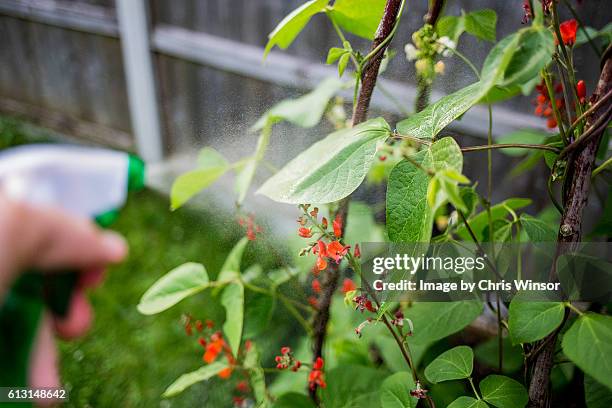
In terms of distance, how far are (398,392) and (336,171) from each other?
281mm

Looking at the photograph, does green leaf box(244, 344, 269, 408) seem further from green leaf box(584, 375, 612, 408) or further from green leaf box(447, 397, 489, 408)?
green leaf box(584, 375, 612, 408)

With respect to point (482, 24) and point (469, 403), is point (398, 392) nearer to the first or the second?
point (469, 403)

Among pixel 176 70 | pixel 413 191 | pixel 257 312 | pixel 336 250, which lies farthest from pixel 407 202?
pixel 176 70

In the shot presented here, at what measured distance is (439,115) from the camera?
51 centimetres

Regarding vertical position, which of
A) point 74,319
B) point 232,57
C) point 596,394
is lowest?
point 596,394

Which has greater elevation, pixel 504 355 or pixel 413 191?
pixel 413 191

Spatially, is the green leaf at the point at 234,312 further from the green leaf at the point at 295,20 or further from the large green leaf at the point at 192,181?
the green leaf at the point at 295,20

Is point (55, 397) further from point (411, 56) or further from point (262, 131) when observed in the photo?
point (411, 56)

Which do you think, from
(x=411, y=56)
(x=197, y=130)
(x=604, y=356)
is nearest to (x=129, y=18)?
(x=197, y=130)

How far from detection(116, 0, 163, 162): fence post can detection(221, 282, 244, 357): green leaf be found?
4.29 ft

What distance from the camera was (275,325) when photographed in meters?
0.89

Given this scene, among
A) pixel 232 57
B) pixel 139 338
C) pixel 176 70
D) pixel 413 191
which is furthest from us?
pixel 176 70

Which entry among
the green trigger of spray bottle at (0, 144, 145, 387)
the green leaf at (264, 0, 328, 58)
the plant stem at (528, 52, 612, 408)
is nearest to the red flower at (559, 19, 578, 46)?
the plant stem at (528, 52, 612, 408)

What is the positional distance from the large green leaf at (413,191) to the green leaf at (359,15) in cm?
19
